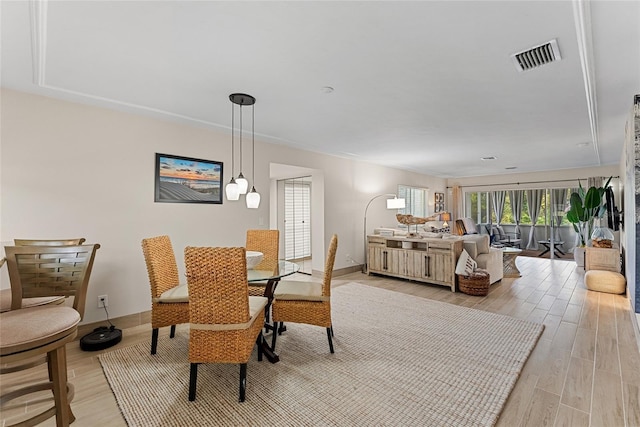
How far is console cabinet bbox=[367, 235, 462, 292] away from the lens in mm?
4668

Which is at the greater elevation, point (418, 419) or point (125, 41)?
point (125, 41)

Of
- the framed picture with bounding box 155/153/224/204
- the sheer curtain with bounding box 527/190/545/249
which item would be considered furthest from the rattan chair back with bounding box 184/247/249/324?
the sheer curtain with bounding box 527/190/545/249

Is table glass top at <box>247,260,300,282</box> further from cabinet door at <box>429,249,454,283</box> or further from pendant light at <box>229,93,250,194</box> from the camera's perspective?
cabinet door at <box>429,249,454,283</box>

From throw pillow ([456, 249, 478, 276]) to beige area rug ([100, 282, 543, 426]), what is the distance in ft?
3.93

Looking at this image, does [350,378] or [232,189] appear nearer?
[350,378]

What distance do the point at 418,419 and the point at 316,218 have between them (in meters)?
4.04

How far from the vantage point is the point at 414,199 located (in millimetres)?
8102

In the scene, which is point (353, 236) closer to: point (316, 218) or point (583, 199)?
point (316, 218)

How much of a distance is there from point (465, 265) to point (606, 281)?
6.85 feet

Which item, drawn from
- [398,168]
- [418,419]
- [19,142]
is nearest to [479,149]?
[398,168]

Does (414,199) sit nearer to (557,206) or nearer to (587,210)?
(587,210)

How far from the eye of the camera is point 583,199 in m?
6.20

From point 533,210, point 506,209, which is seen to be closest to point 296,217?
point 506,209

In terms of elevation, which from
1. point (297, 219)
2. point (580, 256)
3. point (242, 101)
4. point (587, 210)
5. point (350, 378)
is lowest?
point (350, 378)
